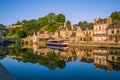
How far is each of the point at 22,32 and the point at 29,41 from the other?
74.5ft

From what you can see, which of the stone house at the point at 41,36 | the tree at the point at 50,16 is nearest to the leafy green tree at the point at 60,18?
the tree at the point at 50,16

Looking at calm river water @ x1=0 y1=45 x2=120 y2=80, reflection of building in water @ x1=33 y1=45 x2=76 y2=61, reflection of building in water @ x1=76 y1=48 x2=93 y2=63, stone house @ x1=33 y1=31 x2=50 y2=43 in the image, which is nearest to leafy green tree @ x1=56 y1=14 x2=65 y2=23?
stone house @ x1=33 y1=31 x2=50 y2=43

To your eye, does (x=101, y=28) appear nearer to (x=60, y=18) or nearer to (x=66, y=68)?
(x=66, y=68)

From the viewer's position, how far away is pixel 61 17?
564 feet

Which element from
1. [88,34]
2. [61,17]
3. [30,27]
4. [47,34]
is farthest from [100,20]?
[30,27]

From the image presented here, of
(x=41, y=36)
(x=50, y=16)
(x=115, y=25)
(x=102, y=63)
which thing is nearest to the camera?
(x=102, y=63)

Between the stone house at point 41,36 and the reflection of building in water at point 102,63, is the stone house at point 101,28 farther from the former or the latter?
the stone house at point 41,36

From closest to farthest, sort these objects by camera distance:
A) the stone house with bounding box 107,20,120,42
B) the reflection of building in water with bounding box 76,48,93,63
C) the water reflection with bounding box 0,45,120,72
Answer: the water reflection with bounding box 0,45,120,72, the reflection of building in water with bounding box 76,48,93,63, the stone house with bounding box 107,20,120,42

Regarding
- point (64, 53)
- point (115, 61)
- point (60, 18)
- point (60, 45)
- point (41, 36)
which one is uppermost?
point (60, 18)

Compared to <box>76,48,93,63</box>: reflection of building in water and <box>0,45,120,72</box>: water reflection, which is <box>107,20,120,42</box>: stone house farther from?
<box>76,48,93,63</box>: reflection of building in water

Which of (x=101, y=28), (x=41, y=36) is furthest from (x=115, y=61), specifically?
(x=41, y=36)

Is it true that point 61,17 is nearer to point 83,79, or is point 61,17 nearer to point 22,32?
point 22,32

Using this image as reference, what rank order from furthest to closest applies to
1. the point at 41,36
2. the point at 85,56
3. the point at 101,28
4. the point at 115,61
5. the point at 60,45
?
the point at 41,36 → the point at 60,45 → the point at 101,28 → the point at 85,56 → the point at 115,61

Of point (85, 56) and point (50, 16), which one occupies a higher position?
point (50, 16)
